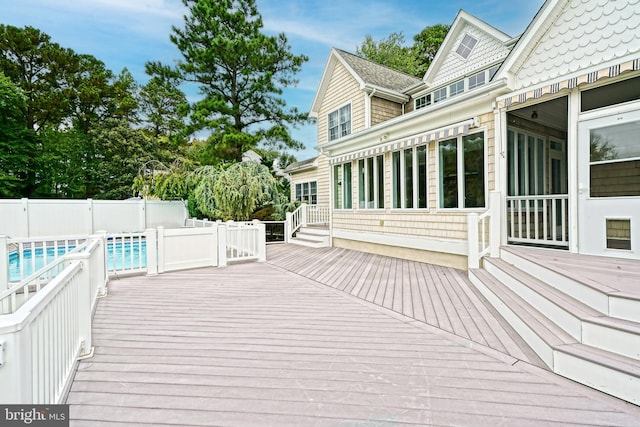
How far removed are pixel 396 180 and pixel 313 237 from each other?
422 cm

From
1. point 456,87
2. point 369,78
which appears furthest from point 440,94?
point 369,78

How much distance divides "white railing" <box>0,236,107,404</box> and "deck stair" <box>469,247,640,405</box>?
140 inches

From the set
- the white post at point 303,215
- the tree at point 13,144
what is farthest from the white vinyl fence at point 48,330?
the tree at point 13,144

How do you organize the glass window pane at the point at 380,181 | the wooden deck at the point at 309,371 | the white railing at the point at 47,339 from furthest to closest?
the glass window pane at the point at 380,181
the wooden deck at the point at 309,371
the white railing at the point at 47,339

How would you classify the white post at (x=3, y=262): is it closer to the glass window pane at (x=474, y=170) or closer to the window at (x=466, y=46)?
the glass window pane at (x=474, y=170)

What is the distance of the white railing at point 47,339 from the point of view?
143 centimetres

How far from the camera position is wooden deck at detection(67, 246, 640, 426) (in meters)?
2.06

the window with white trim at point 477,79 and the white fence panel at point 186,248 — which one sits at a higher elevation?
the window with white trim at point 477,79

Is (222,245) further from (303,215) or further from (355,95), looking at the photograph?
(355,95)

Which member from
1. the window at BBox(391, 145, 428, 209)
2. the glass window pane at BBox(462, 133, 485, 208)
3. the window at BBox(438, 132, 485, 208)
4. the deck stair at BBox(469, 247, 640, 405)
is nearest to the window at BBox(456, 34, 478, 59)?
the window at BBox(391, 145, 428, 209)

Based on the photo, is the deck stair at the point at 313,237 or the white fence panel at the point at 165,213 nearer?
the deck stair at the point at 313,237

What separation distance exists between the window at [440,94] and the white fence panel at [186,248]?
9.08m

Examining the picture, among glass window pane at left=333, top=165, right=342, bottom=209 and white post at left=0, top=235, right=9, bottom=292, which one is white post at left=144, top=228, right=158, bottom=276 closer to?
white post at left=0, top=235, right=9, bottom=292

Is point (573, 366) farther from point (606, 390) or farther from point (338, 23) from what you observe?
point (338, 23)
